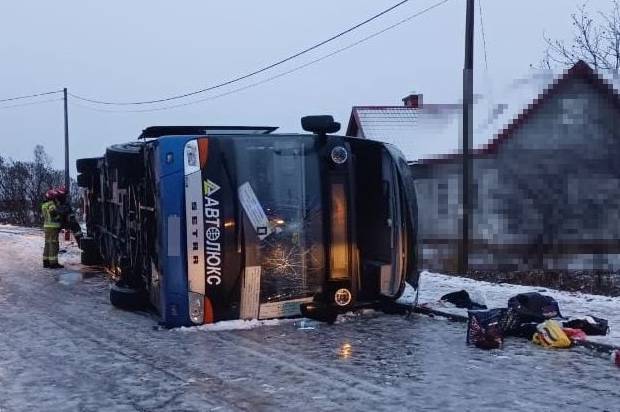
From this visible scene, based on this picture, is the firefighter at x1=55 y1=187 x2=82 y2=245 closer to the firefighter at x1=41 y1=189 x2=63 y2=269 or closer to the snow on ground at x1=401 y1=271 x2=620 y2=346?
the firefighter at x1=41 y1=189 x2=63 y2=269

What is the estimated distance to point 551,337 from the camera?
23.3ft

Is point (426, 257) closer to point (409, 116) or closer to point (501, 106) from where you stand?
point (501, 106)

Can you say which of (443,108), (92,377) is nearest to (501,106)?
(443,108)

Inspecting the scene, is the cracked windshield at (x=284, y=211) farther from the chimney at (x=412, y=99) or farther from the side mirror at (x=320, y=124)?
the chimney at (x=412, y=99)

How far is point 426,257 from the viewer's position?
15.4 metres

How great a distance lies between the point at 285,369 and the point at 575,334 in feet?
9.83

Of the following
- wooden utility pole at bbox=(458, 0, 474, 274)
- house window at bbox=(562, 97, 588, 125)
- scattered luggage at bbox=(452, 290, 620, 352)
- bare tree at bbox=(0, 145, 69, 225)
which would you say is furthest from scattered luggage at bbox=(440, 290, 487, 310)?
Answer: bare tree at bbox=(0, 145, 69, 225)

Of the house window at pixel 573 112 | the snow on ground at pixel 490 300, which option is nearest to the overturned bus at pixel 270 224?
the snow on ground at pixel 490 300

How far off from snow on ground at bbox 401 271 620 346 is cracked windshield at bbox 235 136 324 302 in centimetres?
203

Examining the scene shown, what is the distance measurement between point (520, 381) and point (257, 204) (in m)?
3.21

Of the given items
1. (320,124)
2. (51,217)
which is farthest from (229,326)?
(51,217)

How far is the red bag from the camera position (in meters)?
7.17

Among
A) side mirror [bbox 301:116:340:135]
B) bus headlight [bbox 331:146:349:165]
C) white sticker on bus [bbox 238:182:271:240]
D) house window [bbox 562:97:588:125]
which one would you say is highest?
house window [bbox 562:97:588:125]

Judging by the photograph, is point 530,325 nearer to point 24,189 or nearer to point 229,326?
point 229,326
